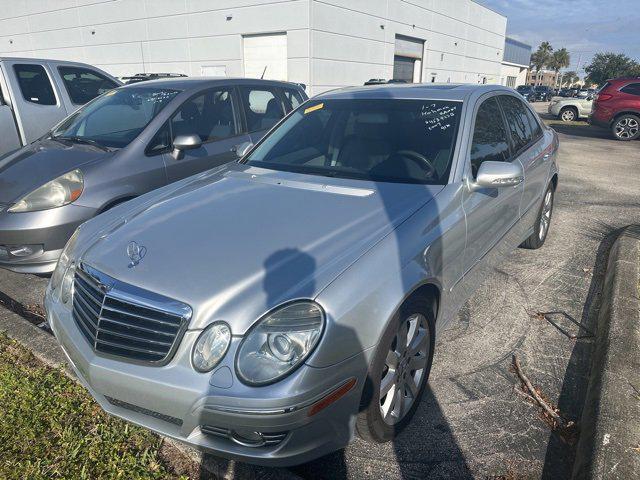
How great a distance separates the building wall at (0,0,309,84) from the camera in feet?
59.9

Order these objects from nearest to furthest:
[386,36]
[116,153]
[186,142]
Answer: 1. [116,153]
2. [186,142]
3. [386,36]

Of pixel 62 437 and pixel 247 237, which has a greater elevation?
pixel 247 237

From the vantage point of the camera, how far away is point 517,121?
4.02m

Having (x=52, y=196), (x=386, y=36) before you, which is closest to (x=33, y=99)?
(x=52, y=196)

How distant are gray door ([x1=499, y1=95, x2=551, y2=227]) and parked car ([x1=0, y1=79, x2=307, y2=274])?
2280 millimetres

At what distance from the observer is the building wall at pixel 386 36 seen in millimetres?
18641

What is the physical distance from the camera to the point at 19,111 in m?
6.09

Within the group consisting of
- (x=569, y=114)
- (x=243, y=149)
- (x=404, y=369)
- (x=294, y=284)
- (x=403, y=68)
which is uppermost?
(x=403, y=68)

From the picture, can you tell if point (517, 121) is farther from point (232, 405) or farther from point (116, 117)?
point (116, 117)

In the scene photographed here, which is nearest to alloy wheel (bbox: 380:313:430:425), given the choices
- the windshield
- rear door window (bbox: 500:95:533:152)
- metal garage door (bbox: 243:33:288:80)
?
rear door window (bbox: 500:95:533:152)

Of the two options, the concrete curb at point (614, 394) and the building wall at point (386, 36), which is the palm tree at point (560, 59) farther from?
the concrete curb at point (614, 394)

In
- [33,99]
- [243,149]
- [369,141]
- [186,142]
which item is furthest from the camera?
[33,99]

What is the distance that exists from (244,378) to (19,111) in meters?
6.16

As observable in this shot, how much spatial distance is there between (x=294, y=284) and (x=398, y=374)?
32.2 inches
